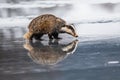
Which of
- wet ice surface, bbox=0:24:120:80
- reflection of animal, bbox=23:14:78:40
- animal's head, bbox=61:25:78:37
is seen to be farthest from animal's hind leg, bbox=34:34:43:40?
animal's head, bbox=61:25:78:37

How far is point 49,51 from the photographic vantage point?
36.7 ft

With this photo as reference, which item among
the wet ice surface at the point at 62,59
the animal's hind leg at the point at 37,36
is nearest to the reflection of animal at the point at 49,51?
the wet ice surface at the point at 62,59

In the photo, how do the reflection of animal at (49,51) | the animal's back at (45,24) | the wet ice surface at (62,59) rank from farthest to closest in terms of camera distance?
the animal's back at (45,24)
the reflection of animal at (49,51)
the wet ice surface at (62,59)

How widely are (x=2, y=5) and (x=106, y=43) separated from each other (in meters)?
13.8

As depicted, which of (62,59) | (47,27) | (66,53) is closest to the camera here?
(62,59)

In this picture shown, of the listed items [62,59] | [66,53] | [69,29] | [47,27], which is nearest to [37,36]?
[47,27]

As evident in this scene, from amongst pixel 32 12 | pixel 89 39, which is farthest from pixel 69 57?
pixel 32 12

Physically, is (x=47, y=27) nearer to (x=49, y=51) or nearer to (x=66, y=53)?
(x=49, y=51)

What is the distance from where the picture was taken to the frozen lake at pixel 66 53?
8797mm

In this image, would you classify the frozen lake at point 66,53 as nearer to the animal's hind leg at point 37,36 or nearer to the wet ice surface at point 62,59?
the wet ice surface at point 62,59

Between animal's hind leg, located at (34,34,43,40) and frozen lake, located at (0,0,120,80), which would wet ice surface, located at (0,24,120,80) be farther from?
animal's hind leg, located at (34,34,43,40)

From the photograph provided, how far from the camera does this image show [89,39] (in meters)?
12.9

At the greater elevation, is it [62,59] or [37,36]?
[62,59]

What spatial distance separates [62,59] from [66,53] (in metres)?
0.71
